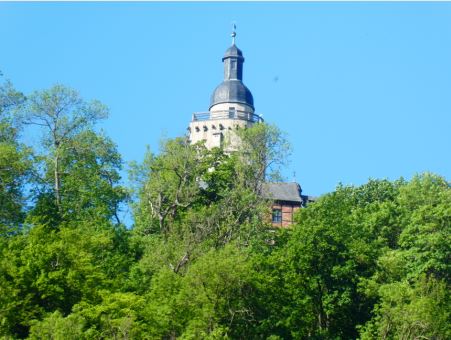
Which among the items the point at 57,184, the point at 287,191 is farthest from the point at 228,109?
the point at 57,184

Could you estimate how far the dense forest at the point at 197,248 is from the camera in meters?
50.1

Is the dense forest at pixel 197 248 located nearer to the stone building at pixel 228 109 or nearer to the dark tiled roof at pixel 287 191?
the dark tiled roof at pixel 287 191

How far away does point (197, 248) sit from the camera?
5862cm

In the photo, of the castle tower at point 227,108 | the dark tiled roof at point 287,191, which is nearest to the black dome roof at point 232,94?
the castle tower at point 227,108

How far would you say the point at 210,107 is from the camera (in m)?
118

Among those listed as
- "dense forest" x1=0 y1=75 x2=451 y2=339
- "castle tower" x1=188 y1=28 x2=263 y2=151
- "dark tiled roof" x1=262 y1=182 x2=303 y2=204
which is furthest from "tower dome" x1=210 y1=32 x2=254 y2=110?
"dense forest" x1=0 y1=75 x2=451 y2=339

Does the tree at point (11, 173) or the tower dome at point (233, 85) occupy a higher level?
the tower dome at point (233, 85)

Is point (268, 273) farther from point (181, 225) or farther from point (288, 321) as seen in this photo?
point (181, 225)

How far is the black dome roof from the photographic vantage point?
116125mm

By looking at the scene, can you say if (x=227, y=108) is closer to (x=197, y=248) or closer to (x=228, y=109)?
(x=228, y=109)

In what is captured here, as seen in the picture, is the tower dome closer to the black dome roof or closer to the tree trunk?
the black dome roof

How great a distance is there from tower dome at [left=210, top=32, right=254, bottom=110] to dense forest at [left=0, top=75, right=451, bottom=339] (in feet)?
128

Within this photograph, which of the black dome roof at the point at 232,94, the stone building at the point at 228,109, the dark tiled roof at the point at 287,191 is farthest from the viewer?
the black dome roof at the point at 232,94

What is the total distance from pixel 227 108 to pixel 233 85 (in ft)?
10.6
